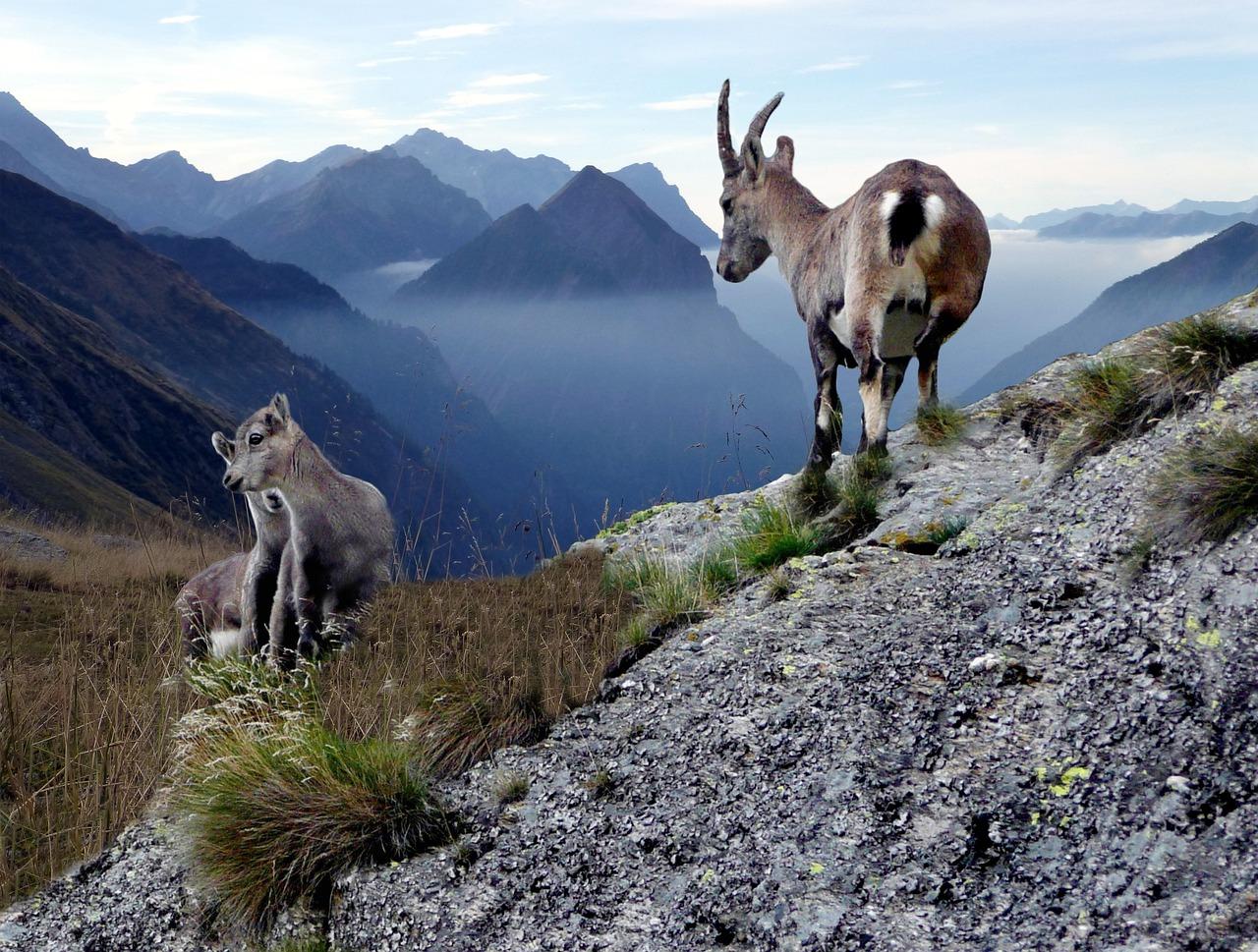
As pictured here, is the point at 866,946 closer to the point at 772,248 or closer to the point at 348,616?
the point at 348,616

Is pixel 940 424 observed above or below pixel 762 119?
below

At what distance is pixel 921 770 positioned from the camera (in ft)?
15.5

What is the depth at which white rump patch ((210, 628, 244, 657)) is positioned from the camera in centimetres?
867

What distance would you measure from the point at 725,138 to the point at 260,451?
6619mm

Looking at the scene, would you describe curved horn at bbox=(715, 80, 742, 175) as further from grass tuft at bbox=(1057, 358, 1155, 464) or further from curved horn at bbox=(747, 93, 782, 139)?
grass tuft at bbox=(1057, 358, 1155, 464)

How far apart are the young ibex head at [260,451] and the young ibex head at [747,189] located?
240 inches

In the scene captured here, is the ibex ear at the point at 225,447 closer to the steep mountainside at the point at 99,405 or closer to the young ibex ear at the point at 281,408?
the young ibex ear at the point at 281,408

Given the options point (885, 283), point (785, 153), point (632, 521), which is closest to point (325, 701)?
point (885, 283)

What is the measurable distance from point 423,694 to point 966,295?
5.74 meters

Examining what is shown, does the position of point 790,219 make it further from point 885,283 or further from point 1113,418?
point 1113,418

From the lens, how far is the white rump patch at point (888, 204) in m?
8.73

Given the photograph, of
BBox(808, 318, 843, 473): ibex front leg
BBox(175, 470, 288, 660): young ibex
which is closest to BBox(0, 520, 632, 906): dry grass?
BBox(175, 470, 288, 660): young ibex

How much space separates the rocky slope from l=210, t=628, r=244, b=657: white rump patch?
7.58 feet

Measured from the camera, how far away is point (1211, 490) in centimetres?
503
